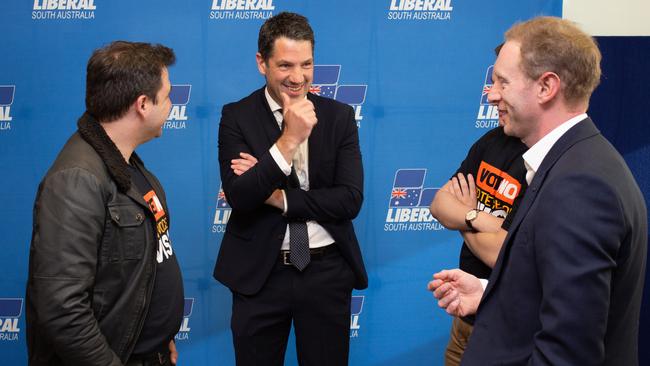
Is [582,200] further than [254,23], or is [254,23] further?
[254,23]

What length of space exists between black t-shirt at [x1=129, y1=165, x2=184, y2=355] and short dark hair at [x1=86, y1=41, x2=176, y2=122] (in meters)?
0.22

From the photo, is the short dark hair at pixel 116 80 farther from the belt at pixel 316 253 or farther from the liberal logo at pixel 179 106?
the liberal logo at pixel 179 106

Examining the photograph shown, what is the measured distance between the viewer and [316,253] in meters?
2.75

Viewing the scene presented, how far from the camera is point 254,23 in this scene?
368 cm

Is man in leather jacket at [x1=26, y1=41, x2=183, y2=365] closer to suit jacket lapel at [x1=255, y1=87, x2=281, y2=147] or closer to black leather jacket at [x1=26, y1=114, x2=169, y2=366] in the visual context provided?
black leather jacket at [x1=26, y1=114, x2=169, y2=366]

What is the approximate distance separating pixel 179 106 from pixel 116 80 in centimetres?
165

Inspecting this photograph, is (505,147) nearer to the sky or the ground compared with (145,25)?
nearer to the ground

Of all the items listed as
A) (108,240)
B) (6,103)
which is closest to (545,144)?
(108,240)

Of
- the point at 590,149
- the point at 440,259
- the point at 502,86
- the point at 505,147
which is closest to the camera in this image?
the point at 590,149

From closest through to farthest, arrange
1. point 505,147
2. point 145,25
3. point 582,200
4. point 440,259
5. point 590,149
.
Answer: point 582,200, point 590,149, point 505,147, point 145,25, point 440,259

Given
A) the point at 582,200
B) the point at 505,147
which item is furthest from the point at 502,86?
the point at 505,147

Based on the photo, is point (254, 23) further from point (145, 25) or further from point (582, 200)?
point (582, 200)

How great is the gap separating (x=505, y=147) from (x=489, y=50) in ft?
4.60

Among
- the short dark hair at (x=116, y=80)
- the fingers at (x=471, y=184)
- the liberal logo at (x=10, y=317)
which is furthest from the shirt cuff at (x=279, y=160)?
the liberal logo at (x=10, y=317)
